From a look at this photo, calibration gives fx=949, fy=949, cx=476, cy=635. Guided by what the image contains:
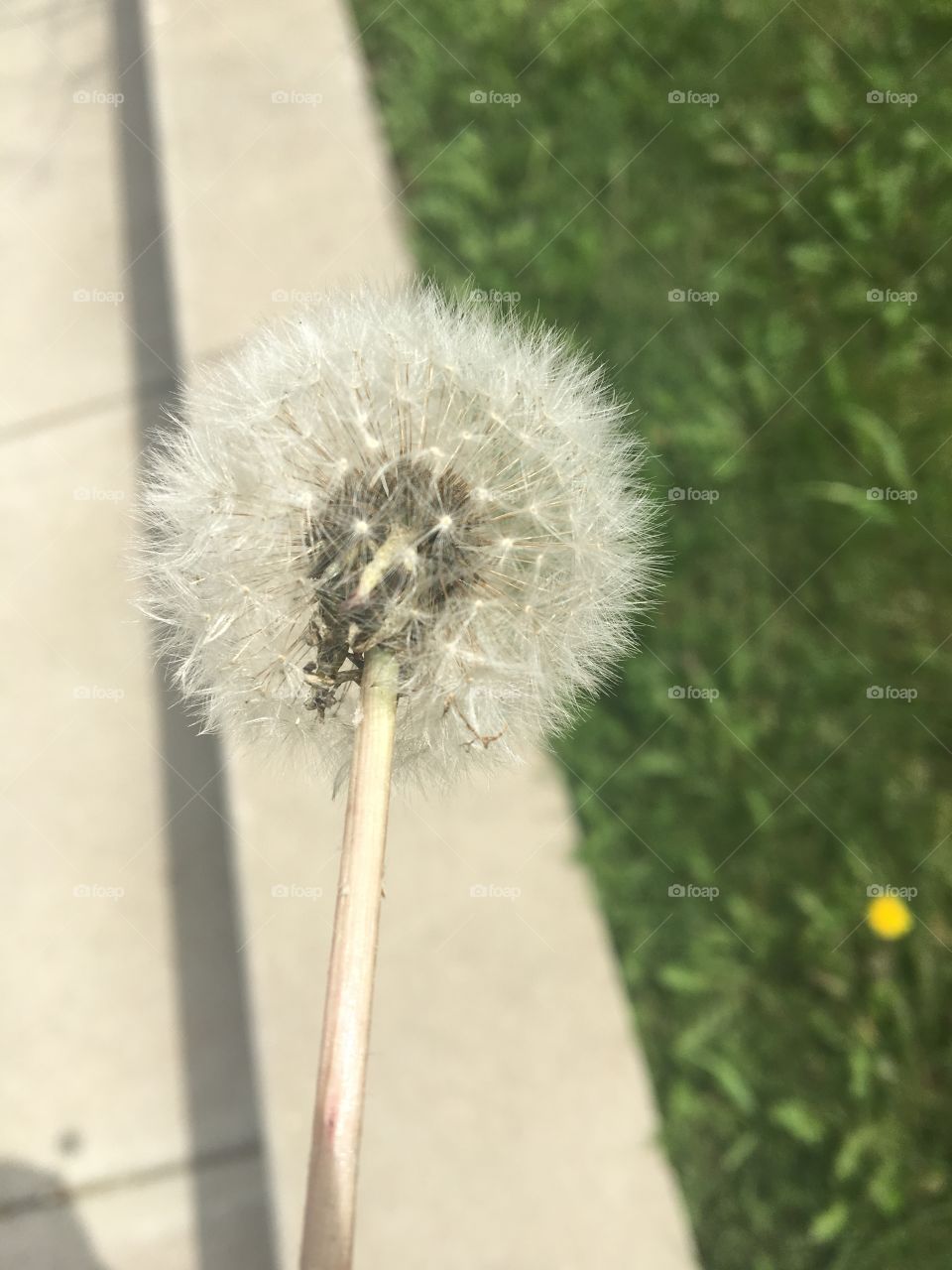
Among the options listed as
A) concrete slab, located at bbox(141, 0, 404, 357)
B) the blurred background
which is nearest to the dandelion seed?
the blurred background

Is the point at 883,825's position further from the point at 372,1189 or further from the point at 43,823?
the point at 43,823

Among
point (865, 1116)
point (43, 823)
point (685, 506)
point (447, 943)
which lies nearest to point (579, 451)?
point (685, 506)

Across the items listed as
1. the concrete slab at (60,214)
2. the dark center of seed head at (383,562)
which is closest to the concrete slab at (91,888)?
the concrete slab at (60,214)

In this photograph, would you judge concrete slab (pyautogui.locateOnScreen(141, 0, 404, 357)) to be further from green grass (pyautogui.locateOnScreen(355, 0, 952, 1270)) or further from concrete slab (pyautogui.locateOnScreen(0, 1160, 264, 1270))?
concrete slab (pyautogui.locateOnScreen(0, 1160, 264, 1270))

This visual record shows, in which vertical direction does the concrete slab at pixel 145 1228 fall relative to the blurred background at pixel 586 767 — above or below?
below

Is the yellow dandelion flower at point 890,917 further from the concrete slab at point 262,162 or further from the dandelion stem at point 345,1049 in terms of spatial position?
the concrete slab at point 262,162

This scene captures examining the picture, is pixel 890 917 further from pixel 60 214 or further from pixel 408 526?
pixel 60 214
